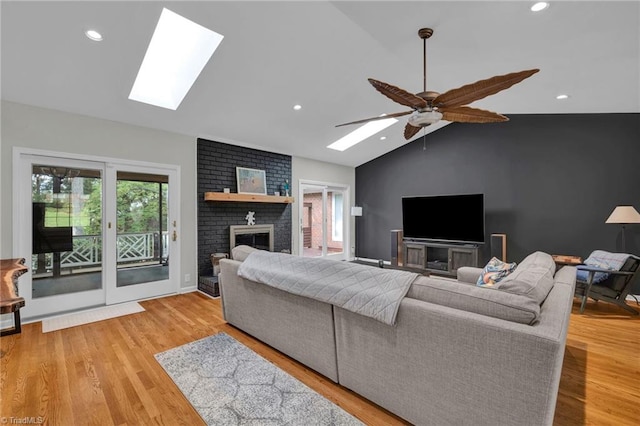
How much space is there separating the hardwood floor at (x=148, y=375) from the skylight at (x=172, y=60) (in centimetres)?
269

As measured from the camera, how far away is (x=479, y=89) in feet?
6.81

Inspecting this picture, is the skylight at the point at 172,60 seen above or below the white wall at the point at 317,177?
above

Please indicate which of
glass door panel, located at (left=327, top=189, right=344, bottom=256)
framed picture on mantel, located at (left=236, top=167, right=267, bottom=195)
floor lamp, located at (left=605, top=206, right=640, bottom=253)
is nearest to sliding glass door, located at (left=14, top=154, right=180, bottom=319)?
framed picture on mantel, located at (left=236, top=167, right=267, bottom=195)

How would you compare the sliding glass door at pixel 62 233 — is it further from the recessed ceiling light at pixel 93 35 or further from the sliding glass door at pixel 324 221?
the sliding glass door at pixel 324 221

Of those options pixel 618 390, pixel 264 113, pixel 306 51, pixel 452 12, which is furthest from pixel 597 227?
pixel 264 113

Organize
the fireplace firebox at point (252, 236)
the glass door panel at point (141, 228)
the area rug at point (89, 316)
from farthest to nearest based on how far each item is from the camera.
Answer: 1. the fireplace firebox at point (252, 236)
2. the glass door panel at point (141, 228)
3. the area rug at point (89, 316)

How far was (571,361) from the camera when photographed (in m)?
2.44

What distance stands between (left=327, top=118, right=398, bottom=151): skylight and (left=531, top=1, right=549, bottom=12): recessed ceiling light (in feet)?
9.89

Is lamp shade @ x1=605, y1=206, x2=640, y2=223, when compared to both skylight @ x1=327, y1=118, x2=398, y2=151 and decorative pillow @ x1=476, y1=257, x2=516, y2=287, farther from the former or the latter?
skylight @ x1=327, y1=118, x2=398, y2=151

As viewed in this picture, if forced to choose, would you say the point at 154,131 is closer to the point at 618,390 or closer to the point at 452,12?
the point at 452,12

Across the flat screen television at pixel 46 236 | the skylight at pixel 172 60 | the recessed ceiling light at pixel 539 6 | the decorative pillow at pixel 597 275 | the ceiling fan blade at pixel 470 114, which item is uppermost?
the skylight at pixel 172 60

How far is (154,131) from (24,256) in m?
2.11

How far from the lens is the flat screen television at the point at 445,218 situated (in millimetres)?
5062

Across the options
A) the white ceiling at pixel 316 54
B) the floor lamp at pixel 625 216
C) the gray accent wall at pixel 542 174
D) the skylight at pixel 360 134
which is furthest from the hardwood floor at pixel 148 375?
the skylight at pixel 360 134
